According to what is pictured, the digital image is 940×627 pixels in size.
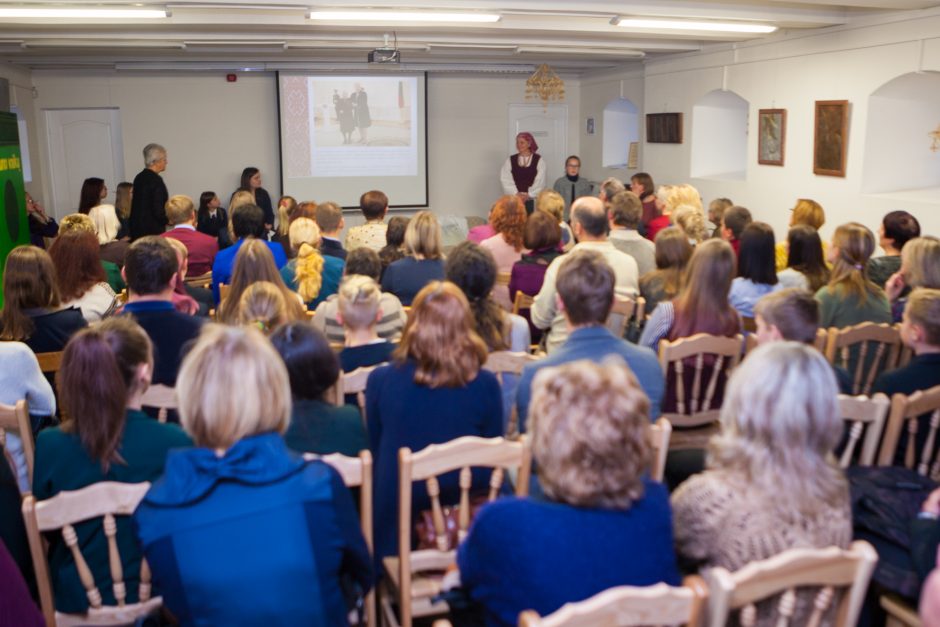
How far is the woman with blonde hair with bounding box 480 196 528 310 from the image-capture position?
5.46 meters

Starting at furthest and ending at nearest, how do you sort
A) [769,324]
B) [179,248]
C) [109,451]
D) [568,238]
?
[568,238] < [179,248] < [769,324] < [109,451]

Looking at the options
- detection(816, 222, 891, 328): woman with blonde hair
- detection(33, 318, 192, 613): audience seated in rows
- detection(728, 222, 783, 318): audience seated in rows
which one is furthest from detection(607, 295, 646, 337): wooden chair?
detection(33, 318, 192, 613): audience seated in rows

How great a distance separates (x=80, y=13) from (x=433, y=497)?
5.48 meters

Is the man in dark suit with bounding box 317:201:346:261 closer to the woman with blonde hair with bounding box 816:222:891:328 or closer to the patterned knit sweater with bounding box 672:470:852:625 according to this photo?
the woman with blonde hair with bounding box 816:222:891:328

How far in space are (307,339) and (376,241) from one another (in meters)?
3.86

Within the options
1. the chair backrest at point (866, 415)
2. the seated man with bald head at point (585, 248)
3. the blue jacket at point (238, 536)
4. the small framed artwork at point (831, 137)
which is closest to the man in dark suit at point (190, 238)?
the seated man with bald head at point (585, 248)

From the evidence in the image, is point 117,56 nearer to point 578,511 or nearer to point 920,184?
point 920,184

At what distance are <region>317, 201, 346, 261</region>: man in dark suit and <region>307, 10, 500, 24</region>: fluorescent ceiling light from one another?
1.82 metres

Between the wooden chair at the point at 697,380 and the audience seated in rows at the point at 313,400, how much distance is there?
1420mm

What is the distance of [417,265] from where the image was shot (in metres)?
4.52

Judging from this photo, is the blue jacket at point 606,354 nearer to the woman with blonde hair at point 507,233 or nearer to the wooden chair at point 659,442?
the wooden chair at point 659,442

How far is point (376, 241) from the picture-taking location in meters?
6.21

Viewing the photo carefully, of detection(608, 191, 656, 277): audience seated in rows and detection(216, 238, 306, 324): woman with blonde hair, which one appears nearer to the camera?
detection(216, 238, 306, 324): woman with blonde hair

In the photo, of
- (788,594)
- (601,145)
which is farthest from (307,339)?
(601,145)
